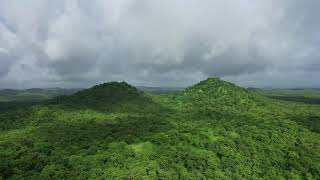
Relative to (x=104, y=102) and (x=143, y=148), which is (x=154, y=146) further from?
(x=104, y=102)

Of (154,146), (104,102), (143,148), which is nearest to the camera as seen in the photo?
(143,148)

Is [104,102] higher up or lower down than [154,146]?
higher up

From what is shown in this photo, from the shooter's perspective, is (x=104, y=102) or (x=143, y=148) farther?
(x=104, y=102)

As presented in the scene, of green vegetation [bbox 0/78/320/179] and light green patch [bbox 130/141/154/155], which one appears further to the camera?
light green patch [bbox 130/141/154/155]

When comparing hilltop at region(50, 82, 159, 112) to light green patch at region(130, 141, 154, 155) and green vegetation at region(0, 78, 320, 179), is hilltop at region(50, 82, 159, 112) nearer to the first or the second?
green vegetation at region(0, 78, 320, 179)

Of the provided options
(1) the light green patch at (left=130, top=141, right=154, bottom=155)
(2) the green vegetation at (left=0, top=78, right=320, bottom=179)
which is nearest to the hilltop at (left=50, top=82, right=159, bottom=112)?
(2) the green vegetation at (left=0, top=78, right=320, bottom=179)

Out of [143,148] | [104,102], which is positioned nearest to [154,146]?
[143,148]

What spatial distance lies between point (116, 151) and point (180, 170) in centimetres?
1767

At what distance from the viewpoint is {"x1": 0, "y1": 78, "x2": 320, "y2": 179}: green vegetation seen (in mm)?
88875

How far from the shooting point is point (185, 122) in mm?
145125

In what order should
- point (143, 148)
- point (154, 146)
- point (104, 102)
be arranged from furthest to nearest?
point (104, 102) → point (154, 146) → point (143, 148)

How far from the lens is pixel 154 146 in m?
105

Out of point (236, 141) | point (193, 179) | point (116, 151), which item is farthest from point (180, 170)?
point (236, 141)

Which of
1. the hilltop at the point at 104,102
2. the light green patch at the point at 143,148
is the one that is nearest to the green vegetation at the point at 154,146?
the light green patch at the point at 143,148
